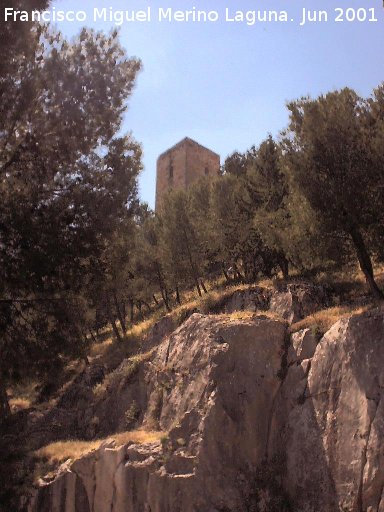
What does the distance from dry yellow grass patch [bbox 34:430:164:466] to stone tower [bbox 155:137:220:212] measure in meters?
42.4

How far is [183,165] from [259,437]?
156 ft

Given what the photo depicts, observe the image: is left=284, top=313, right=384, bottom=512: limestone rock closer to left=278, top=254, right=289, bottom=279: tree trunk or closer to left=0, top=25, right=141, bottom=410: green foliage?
left=0, top=25, right=141, bottom=410: green foliage

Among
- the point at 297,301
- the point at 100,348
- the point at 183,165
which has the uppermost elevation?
the point at 183,165

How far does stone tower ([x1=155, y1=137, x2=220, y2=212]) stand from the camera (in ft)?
190

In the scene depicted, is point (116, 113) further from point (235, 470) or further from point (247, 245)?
point (247, 245)

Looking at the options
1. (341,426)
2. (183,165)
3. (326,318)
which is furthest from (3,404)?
(183,165)

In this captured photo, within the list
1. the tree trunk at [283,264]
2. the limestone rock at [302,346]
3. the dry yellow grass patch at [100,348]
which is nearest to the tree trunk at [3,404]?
the dry yellow grass patch at [100,348]

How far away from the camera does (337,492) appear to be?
1134 cm

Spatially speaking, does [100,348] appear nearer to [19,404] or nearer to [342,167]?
[19,404]

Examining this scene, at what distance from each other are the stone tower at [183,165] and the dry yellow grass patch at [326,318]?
4267 cm

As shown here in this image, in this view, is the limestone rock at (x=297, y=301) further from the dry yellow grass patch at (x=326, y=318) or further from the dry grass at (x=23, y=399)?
the dry grass at (x=23, y=399)

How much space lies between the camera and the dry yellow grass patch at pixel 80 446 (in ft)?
48.2

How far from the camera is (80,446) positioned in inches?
651

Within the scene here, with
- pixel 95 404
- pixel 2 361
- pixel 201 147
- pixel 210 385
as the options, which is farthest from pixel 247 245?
pixel 201 147
